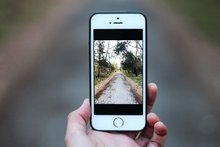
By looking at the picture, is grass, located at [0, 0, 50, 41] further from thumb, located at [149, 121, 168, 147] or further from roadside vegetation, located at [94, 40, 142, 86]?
thumb, located at [149, 121, 168, 147]

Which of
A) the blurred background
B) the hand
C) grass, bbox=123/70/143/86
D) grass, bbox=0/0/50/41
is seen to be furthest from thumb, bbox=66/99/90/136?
grass, bbox=0/0/50/41

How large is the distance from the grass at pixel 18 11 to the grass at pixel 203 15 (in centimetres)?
33

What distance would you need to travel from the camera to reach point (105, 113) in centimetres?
79

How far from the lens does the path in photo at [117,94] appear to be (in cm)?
79

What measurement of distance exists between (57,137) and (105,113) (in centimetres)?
29

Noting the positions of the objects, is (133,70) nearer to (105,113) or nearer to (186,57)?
(105,113)

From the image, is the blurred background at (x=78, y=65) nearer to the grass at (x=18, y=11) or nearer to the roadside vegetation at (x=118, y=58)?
the grass at (x=18, y=11)

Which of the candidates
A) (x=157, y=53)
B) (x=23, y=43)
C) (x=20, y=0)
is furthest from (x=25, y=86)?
(x=157, y=53)

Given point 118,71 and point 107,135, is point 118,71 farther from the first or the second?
point 107,135

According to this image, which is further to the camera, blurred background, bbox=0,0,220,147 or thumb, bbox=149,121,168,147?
blurred background, bbox=0,0,220,147

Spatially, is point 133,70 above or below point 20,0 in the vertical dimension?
below

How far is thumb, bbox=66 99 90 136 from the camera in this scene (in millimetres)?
686

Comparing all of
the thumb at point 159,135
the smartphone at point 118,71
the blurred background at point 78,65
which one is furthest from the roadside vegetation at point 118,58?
the blurred background at point 78,65

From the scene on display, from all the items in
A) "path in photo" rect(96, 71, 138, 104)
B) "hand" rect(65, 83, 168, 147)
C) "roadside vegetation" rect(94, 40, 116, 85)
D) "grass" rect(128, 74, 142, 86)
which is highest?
"roadside vegetation" rect(94, 40, 116, 85)
